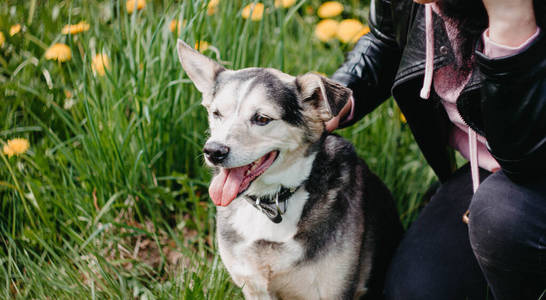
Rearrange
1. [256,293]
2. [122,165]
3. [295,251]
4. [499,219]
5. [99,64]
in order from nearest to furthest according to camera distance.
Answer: [499,219] → [295,251] → [256,293] → [122,165] → [99,64]

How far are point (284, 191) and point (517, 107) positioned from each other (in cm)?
86

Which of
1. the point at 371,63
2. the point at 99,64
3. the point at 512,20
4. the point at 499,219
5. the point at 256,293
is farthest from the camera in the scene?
the point at 99,64

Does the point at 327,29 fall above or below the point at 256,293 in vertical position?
above

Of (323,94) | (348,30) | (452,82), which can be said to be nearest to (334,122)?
(323,94)

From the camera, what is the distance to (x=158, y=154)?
8.23 feet

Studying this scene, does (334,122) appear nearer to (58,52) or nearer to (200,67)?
(200,67)

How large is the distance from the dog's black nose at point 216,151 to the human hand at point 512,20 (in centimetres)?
91

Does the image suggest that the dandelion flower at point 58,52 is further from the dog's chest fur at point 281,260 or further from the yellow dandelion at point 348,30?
the yellow dandelion at point 348,30

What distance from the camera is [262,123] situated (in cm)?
184

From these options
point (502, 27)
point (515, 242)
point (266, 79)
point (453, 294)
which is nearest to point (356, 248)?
point (453, 294)

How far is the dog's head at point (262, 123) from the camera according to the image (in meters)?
1.76

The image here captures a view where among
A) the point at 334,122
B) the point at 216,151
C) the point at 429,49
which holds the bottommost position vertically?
the point at 334,122

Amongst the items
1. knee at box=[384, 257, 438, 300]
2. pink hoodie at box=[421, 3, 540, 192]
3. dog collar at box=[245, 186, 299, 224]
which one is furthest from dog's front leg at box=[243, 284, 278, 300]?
pink hoodie at box=[421, 3, 540, 192]

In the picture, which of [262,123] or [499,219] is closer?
[499,219]
